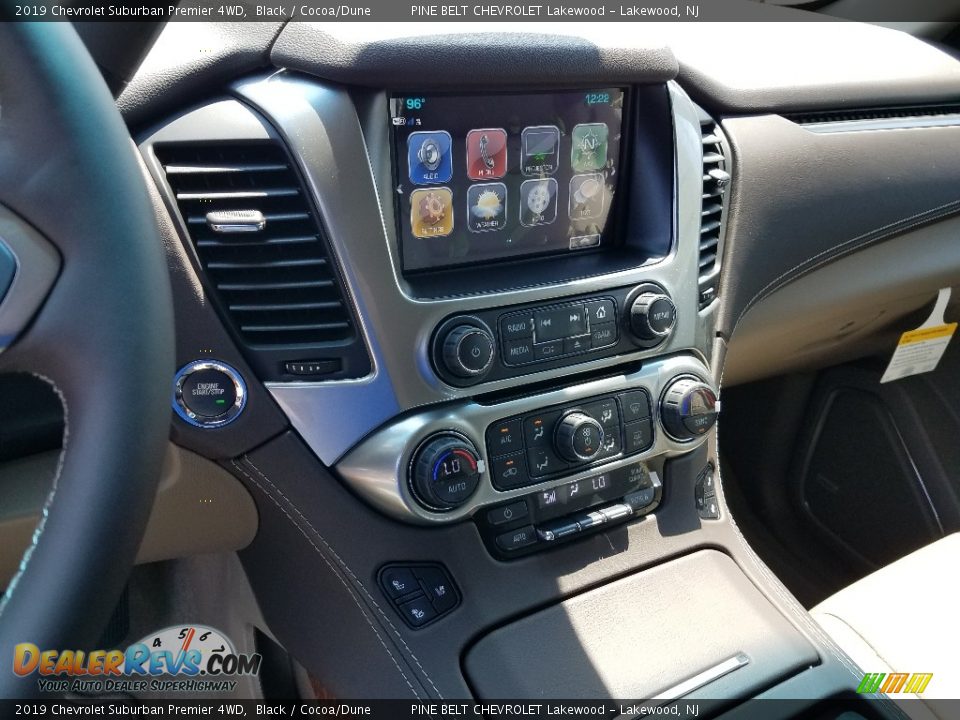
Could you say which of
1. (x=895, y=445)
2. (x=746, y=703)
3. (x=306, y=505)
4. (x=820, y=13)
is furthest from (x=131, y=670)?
(x=820, y=13)

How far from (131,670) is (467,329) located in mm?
936

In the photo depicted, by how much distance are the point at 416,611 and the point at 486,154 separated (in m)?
0.56

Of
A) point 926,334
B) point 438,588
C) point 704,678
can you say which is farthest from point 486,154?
point 926,334

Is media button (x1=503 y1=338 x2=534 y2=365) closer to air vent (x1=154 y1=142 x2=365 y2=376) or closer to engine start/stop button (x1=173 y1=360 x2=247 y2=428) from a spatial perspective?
air vent (x1=154 y1=142 x2=365 y2=376)

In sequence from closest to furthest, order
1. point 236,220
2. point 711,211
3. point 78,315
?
point 78,315, point 236,220, point 711,211

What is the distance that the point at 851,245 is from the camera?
1.51m

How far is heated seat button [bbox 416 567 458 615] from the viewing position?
1083 mm

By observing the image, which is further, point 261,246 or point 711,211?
point 711,211

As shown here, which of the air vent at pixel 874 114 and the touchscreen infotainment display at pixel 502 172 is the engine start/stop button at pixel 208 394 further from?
the air vent at pixel 874 114

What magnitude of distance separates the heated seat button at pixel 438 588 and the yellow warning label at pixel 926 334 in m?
1.25

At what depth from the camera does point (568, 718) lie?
3.38ft

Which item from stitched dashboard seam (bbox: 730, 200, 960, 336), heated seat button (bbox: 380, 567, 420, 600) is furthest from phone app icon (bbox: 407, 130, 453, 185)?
stitched dashboard seam (bbox: 730, 200, 960, 336)

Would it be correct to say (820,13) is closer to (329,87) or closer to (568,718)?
(329,87)

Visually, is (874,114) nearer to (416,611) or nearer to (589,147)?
(589,147)
